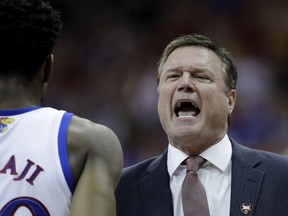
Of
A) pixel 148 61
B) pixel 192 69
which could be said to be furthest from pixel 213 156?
pixel 148 61

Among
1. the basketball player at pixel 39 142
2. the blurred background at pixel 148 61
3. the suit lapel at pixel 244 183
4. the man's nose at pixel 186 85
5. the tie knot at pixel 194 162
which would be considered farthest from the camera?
the blurred background at pixel 148 61

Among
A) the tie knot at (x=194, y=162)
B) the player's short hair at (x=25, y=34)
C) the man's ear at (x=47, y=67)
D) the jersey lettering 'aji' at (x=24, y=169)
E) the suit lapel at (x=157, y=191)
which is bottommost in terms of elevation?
the suit lapel at (x=157, y=191)

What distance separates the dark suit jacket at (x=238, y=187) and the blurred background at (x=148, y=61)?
3.19 metres

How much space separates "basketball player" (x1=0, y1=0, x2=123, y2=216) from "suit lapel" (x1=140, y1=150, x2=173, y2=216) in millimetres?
764

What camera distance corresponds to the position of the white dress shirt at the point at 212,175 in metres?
3.35

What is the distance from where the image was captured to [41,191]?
8.33 feet

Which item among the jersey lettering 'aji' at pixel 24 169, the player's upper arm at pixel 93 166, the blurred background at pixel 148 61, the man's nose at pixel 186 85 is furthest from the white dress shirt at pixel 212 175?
the blurred background at pixel 148 61

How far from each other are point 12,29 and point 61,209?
2.28 ft

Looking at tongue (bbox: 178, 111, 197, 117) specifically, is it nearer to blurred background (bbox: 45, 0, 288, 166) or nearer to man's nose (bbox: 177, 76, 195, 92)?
man's nose (bbox: 177, 76, 195, 92)

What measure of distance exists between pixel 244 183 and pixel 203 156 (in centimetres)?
27

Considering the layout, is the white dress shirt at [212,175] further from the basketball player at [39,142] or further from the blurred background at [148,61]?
the blurred background at [148,61]

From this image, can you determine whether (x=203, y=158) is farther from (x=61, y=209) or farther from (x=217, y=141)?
(x=61, y=209)

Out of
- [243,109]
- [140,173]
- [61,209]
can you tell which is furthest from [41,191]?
[243,109]

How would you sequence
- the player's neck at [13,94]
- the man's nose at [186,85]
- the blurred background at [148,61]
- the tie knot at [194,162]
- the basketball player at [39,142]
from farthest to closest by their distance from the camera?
1. the blurred background at [148,61]
2. the man's nose at [186,85]
3. the tie knot at [194,162]
4. the player's neck at [13,94]
5. the basketball player at [39,142]
